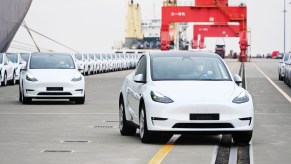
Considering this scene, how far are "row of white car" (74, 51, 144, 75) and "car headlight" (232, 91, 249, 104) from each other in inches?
1513

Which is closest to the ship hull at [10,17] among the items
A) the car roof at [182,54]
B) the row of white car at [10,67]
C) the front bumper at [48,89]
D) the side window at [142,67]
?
the row of white car at [10,67]

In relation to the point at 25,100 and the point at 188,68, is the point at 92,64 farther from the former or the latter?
the point at 188,68

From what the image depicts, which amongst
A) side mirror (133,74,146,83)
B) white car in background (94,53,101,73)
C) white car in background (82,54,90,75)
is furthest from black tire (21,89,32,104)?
white car in background (94,53,101,73)

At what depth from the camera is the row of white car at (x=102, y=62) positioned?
62.6 m

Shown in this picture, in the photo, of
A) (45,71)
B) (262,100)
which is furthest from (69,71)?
(262,100)

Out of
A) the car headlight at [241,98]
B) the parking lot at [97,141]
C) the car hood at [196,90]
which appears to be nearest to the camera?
the parking lot at [97,141]

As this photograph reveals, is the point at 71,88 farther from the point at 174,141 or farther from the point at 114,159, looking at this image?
the point at 114,159

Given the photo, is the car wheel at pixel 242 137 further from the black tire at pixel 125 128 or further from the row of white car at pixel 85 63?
the row of white car at pixel 85 63

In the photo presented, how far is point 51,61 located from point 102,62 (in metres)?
42.4

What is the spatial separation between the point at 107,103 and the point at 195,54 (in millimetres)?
11505

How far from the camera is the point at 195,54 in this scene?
15.9 m

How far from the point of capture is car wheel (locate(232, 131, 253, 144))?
14326mm

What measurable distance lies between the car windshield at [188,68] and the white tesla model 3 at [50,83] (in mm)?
10784

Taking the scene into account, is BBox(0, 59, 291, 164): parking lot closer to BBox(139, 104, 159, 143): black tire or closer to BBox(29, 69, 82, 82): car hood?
BBox(139, 104, 159, 143): black tire
